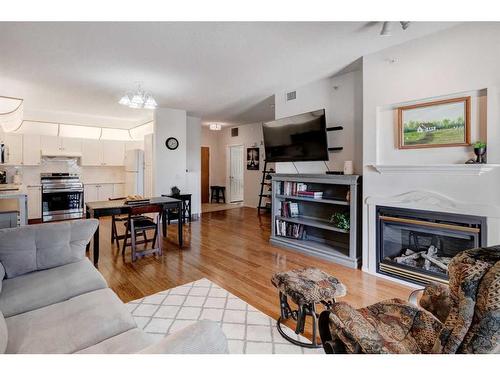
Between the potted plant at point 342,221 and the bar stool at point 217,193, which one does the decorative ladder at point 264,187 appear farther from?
the potted plant at point 342,221

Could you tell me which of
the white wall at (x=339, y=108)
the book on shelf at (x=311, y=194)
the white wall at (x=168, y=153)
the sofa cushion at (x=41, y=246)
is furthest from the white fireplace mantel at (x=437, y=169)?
the white wall at (x=168, y=153)

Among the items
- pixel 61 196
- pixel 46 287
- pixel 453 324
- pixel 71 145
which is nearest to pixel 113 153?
pixel 71 145

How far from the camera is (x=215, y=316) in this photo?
226 centimetres

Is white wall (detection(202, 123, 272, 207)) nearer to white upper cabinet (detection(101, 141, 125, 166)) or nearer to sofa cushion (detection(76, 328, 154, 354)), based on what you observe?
white upper cabinet (detection(101, 141, 125, 166))

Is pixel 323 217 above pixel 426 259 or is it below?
above

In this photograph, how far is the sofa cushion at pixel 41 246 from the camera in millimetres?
1984

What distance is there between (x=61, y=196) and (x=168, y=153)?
2659 millimetres

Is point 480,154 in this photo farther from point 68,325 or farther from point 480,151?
point 68,325

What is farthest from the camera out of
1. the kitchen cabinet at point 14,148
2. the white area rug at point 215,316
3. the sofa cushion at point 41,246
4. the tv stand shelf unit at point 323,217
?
the kitchen cabinet at point 14,148

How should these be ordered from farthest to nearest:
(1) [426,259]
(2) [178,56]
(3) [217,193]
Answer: (3) [217,193], (2) [178,56], (1) [426,259]

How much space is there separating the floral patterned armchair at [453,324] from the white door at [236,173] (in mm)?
7874

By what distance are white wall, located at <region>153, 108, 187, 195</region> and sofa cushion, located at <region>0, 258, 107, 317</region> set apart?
3.91m
